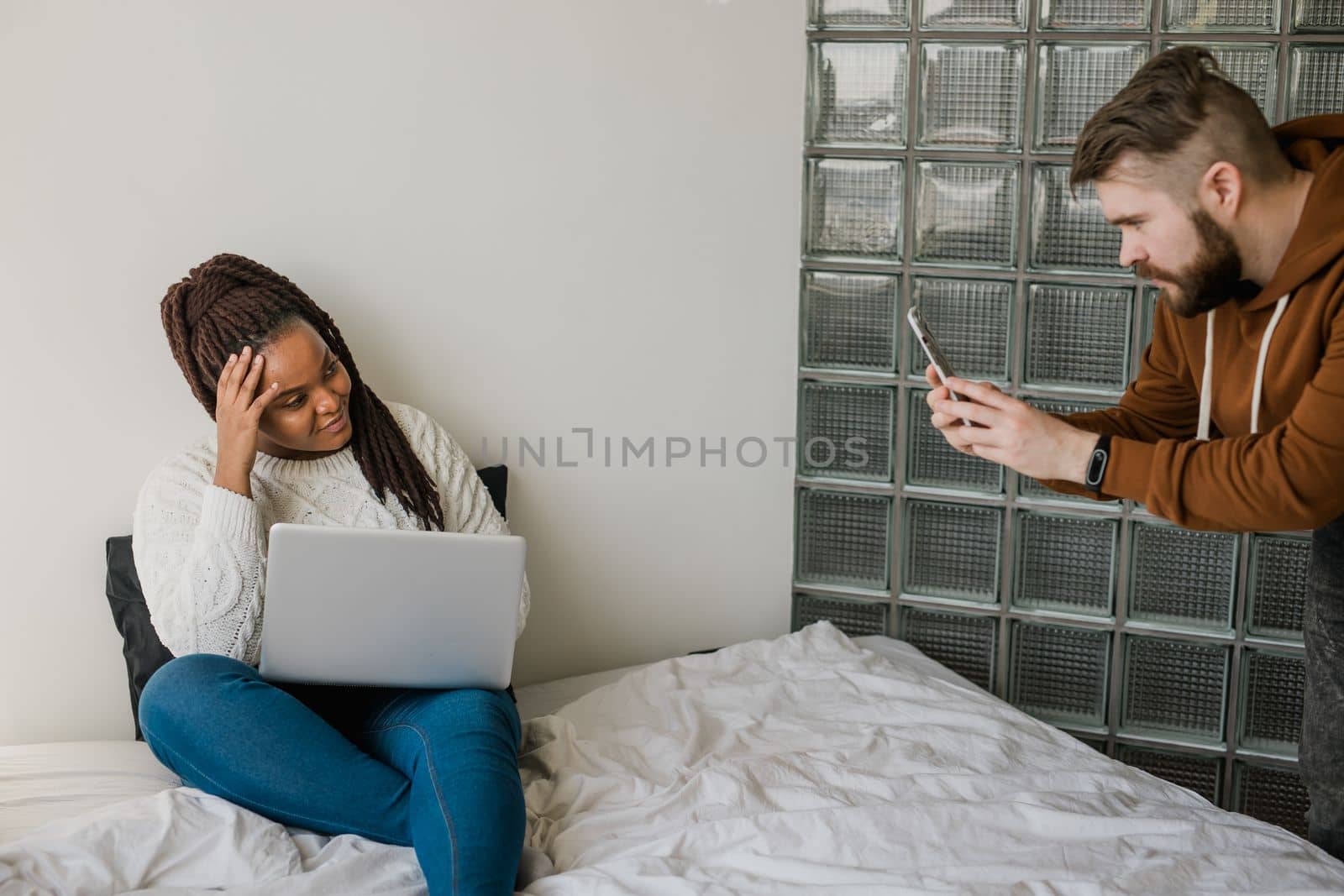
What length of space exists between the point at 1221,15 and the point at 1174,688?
1178mm

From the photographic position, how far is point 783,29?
2209mm

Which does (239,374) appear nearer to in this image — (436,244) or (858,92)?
(436,244)

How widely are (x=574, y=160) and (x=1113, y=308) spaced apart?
100cm

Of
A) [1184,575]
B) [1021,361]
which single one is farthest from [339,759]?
[1184,575]

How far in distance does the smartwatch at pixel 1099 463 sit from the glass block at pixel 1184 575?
814 millimetres

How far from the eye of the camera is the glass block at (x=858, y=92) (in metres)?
2.19

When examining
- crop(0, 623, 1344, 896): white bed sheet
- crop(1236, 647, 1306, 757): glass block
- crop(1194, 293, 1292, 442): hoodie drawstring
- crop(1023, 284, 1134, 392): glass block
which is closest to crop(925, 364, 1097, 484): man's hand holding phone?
crop(1194, 293, 1292, 442): hoodie drawstring

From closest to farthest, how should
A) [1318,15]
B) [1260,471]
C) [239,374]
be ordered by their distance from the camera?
[1260,471] → [239,374] → [1318,15]

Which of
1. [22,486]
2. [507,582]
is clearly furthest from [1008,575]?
[22,486]

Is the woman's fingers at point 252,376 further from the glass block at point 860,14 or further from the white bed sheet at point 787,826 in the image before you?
the glass block at point 860,14

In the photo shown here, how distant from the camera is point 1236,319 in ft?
5.00

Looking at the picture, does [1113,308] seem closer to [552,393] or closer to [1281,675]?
[1281,675]

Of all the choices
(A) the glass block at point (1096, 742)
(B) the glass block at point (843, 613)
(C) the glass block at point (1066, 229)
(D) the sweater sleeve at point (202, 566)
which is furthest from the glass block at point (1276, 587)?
(D) the sweater sleeve at point (202, 566)

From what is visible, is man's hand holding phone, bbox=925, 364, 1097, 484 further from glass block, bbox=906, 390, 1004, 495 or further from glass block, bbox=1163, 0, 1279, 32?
glass block, bbox=1163, 0, 1279, 32
